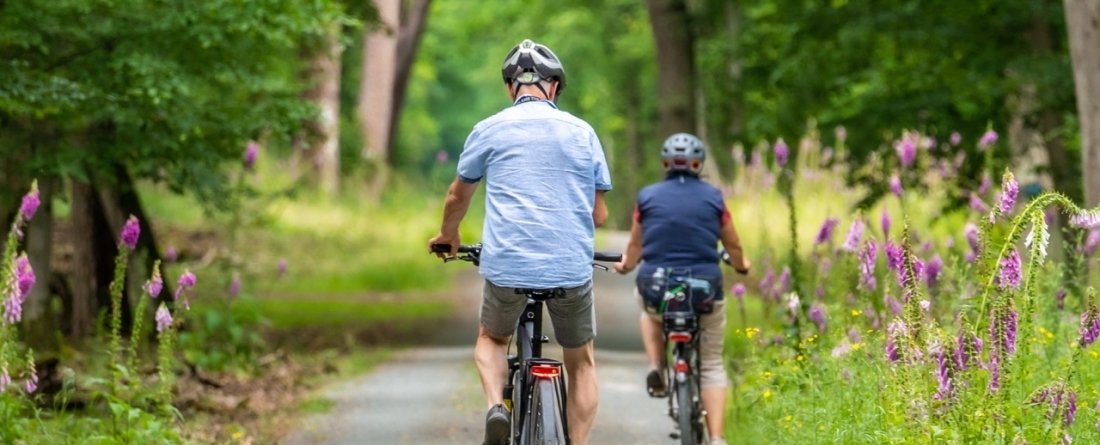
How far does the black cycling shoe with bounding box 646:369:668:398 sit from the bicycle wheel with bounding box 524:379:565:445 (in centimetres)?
294

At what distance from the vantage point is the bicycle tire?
8539mm

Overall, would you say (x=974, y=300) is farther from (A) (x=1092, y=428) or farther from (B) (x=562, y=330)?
(B) (x=562, y=330)

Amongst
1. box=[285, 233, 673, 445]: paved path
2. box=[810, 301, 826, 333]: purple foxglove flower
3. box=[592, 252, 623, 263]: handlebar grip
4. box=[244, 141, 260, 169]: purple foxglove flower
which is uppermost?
box=[244, 141, 260, 169]: purple foxglove flower

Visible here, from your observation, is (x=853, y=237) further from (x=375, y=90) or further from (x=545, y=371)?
(x=375, y=90)

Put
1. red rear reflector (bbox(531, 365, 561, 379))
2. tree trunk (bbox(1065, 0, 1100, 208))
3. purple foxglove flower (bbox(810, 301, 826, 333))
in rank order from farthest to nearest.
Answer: tree trunk (bbox(1065, 0, 1100, 208))
purple foxglove flower (bbox(810, 301, 826, 333))
red rear reflector (bbox(531, 365, 561, 379))

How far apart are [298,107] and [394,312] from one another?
26.4 feet

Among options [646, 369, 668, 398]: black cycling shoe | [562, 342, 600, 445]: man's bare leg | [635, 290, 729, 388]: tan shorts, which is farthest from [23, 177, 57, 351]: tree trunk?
[562, 342, 600, 445]: man's bare leg

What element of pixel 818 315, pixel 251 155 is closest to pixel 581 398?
pixel 818 315

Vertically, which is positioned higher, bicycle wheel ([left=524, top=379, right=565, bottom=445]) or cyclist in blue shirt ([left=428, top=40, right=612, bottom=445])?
cyclist in blue shirt ([left=428, top=40, right=612, bottom=445])

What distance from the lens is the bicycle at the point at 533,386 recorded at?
6.49 m

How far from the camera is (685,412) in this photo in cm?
863

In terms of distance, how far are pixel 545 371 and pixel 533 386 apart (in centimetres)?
9

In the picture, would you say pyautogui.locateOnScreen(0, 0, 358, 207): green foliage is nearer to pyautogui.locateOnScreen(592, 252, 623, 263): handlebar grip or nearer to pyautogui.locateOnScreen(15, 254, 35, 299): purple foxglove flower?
pyautogui.locateOnScreen(15, 254, 35, 299): purple foxglove flower

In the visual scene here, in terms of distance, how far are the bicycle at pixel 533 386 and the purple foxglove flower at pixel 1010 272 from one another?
63.4 inches
